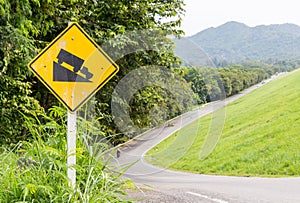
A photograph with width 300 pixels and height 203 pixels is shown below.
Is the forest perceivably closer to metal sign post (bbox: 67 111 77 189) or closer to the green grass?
metal sign post (bbox: 67 111 77 189)

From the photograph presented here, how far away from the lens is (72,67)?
2.89 m

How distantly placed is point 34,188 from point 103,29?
6281 mm

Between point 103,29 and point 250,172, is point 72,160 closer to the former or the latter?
point 103,29

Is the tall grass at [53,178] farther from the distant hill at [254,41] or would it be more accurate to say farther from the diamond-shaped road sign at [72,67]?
the distant hill at [254,41]

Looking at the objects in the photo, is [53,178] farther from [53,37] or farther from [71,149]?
[53,37]

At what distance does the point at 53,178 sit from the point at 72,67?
0.92 meters

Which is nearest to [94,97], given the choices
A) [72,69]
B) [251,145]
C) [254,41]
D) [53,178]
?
[72,69]

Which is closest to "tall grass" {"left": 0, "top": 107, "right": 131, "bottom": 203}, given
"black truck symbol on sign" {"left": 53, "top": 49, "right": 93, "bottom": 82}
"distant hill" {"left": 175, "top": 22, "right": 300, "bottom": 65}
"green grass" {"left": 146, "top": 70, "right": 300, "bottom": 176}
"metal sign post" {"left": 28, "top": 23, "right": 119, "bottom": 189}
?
"metal sign post" {"left": 28, "top": 23, "right": 119, "bottom": 189}

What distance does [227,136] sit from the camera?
950 inches

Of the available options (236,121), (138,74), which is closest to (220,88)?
(138,74)

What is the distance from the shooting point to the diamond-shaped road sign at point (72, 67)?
110 inches

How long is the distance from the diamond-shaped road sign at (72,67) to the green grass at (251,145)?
2072 mm

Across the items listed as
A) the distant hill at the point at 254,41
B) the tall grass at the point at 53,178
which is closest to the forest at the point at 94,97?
the tall grass at the point at 53,178

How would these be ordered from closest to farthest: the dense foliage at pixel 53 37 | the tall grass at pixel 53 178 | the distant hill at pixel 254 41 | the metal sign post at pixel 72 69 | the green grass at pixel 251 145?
the tall grass at pixel 53 178 < the metal sign post at pixel 72 69 < the dense foliage at pixel 53 37 < the green grass at pixel 251 145 < the distant hill at pixel 254 41
